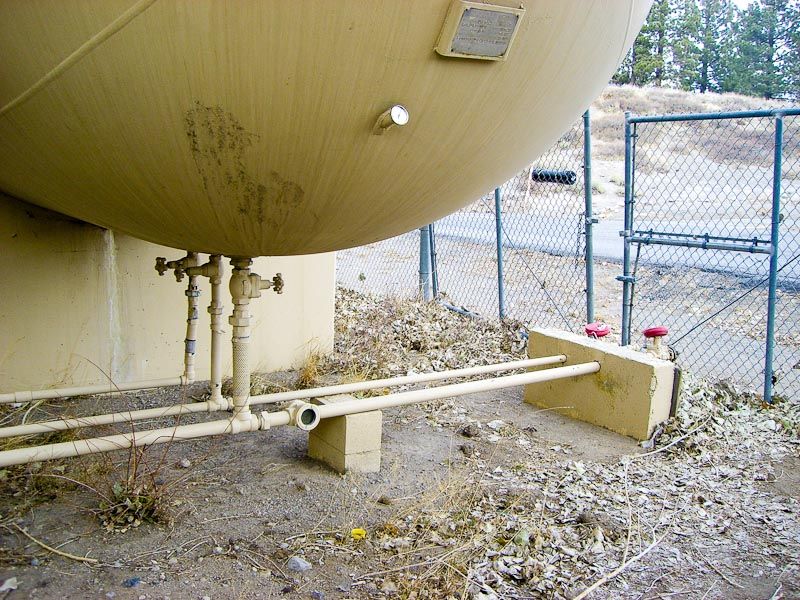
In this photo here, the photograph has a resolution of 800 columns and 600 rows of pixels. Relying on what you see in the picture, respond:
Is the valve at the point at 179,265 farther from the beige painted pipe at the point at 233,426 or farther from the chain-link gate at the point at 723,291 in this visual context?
the chain-link gate at the point at 723,291

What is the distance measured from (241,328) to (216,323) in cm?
22

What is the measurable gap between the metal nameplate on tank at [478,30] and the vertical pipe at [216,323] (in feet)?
3.87

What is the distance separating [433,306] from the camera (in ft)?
18.9

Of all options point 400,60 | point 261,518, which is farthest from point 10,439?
point 400,60

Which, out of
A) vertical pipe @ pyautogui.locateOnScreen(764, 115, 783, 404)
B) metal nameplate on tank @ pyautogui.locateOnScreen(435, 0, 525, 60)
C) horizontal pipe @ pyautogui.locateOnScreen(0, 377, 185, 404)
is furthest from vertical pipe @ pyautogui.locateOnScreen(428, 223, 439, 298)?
metal nameplate on tank @ pyautogui.locateOnScreen(435, 0, 525, 60)

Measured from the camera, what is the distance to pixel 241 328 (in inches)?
91.3

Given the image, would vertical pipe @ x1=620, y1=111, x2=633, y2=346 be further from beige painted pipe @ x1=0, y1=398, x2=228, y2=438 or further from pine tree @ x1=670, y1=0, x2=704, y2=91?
pine tree @ x1=670, y1=0, x2=704, y2=91

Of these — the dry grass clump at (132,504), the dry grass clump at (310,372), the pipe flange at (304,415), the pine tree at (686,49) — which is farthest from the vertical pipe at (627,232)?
the pine tree at (686,49)

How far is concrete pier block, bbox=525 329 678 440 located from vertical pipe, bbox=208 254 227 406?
1.72m

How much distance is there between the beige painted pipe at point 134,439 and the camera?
1.99 m

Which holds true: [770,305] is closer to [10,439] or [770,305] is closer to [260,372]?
[260,372]

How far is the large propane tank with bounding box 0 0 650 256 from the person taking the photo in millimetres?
1367

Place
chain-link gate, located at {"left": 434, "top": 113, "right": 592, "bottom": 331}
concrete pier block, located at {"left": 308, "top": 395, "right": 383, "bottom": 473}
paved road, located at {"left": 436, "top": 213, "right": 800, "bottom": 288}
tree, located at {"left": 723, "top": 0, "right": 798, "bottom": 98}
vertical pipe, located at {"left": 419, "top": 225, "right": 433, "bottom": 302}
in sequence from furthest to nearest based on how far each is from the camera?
tree, located at {"left": 723, "top": 0, "right": 798, "bottom": 98} → paved road, located at {"left": 436, "top": 213, "right": 800, "bottom": 288} → chain-link gate, located at {"left": 434, "top": 113, "right": 592, "bottom": 331} → vertical pipe, located at {"left": 419, "top": 225, "right": 433, "bottom": 302} → concrete pier block, located at {"left": 308, "top": 395, "right": 383, "bottom": 473}

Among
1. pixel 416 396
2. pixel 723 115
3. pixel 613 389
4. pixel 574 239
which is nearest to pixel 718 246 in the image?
pixel 723 115
